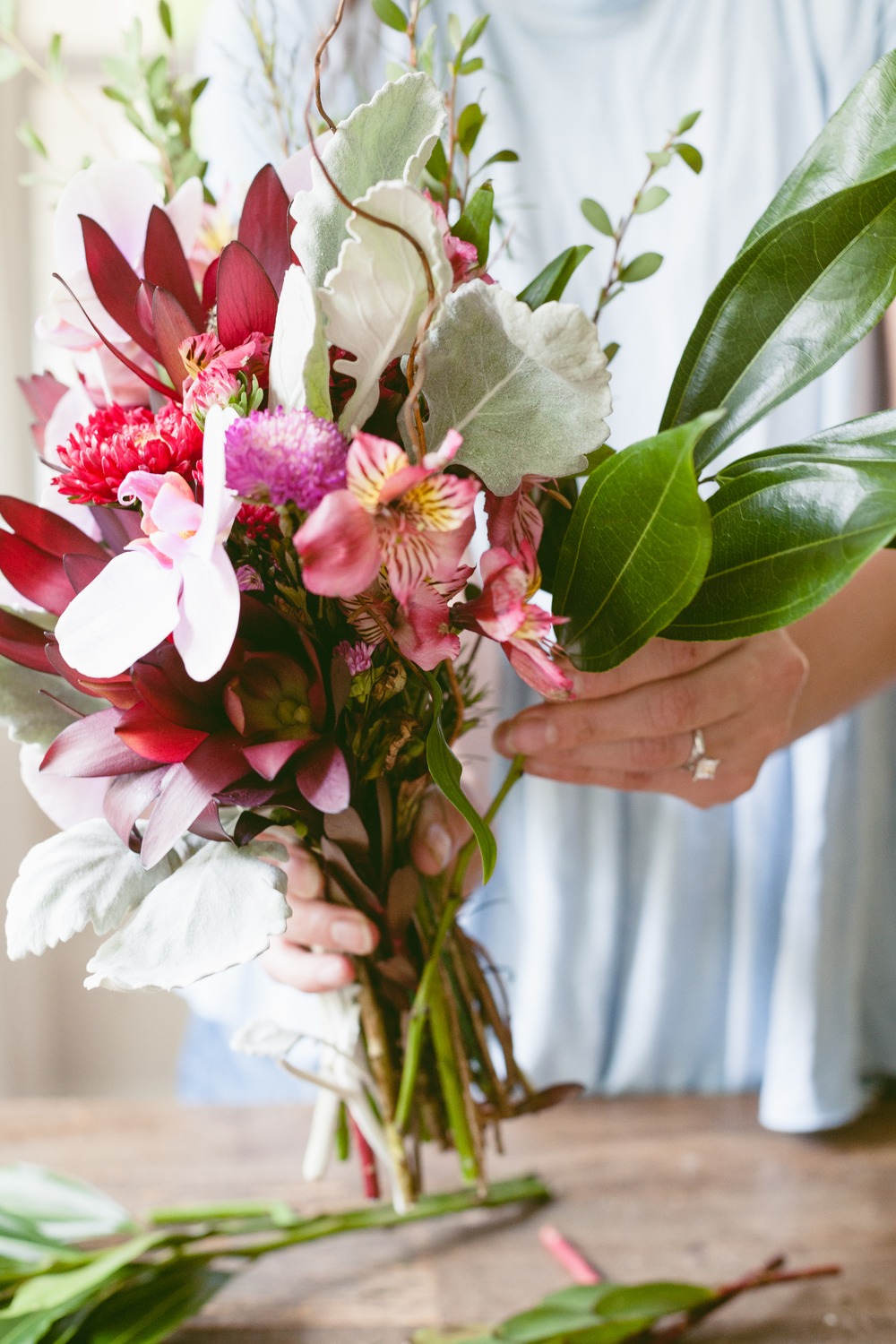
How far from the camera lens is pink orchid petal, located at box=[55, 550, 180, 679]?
28 centimetres

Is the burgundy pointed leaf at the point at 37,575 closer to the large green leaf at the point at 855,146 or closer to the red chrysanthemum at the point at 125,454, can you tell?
the red chrysanthemum at the point at 125,454

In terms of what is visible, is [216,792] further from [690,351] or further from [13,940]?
[690,351]

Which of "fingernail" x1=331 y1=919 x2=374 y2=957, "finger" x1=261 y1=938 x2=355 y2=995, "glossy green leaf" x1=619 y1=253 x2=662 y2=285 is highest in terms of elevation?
"glossy green leaf" x1=619 y1=253 x2=662 y2=285

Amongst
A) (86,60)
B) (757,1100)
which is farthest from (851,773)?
(86,60)

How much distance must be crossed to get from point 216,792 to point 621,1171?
1.50ft

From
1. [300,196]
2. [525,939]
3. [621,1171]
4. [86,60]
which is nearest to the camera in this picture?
[300,196]

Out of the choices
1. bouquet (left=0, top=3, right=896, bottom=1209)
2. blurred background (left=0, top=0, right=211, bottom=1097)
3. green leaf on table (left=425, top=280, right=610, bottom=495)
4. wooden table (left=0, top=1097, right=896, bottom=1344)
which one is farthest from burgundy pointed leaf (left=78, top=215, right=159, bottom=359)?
blurred background (left=0, top=0, right=211, bottom=1097)

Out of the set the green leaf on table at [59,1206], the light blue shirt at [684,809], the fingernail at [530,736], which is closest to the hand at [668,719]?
the fingernail at [530,736]

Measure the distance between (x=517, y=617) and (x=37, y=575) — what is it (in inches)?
6.3

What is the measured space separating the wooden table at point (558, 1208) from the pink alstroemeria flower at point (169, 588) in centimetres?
42

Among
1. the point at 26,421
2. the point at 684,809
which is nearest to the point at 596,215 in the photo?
the point at 684,809

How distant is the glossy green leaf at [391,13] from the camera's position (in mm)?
381

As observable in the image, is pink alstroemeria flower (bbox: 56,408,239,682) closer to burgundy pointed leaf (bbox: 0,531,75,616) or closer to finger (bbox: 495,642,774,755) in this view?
burgundy pointed leaf (bbox: 0,531,75,616)

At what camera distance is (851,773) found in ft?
2.42
